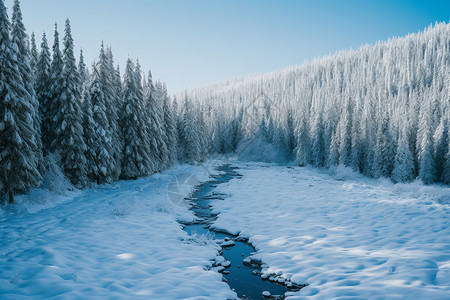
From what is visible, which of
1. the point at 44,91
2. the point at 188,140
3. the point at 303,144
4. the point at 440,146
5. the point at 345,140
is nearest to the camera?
the point at 44,91

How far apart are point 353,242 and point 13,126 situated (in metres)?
21.2

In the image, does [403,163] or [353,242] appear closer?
[353,242]

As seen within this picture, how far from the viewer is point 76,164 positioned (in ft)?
77.9

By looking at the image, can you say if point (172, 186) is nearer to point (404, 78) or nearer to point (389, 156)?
point (389, 156)

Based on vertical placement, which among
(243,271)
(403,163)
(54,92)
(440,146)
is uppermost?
(54,92)

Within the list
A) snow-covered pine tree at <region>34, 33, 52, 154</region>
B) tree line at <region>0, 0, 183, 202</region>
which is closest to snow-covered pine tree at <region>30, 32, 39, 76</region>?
tree line at <region>0, 0, 183, 202</region>

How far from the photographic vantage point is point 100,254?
1023 centimetres

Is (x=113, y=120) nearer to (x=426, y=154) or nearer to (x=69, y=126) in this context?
(x=69, y=126)

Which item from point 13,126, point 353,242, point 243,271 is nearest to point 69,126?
point 13,126

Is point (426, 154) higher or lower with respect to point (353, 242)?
higher

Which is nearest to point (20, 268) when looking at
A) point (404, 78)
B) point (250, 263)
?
point (250, 263)

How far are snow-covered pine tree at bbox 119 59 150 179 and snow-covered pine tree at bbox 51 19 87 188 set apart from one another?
8.00 meters

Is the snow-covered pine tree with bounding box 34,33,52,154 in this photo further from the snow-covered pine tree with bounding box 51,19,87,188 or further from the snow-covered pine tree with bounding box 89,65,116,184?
the snow-covered pine tree with bounding box 89,65,116,184

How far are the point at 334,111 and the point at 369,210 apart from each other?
199 ft
